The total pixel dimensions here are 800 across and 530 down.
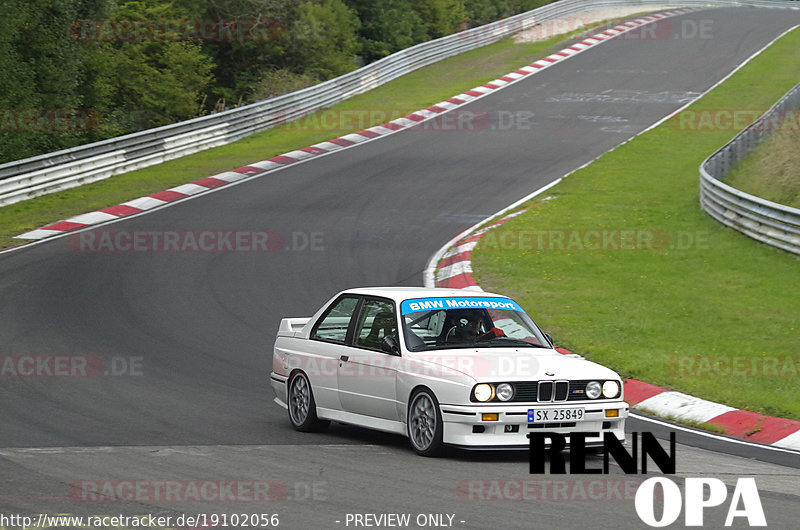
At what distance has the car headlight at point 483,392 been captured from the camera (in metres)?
8.64

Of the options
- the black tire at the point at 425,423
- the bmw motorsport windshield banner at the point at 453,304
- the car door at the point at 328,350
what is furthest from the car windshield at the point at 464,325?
the car door at the point at 328,350

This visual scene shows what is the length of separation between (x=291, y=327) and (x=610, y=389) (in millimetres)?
3454

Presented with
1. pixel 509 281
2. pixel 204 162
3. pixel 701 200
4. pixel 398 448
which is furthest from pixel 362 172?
pixel 398 448

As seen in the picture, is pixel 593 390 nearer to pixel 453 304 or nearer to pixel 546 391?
pixel 546 391

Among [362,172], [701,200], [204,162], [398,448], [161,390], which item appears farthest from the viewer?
[204,162]

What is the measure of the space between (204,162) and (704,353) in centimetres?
1921

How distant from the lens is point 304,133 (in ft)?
112

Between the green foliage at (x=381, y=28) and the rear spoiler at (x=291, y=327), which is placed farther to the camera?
the green foliage at (x=381, y=28)

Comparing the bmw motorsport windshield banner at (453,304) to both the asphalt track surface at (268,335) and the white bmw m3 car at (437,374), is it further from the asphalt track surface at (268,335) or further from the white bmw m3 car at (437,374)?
the asphalt track surface at (268,335)

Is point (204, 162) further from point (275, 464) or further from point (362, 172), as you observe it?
point (275, 464)

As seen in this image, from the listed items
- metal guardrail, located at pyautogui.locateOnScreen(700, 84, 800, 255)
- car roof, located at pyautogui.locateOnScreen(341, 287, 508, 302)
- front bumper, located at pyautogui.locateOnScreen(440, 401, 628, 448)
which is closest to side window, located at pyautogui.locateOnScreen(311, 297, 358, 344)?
car roof, located at pyautogui.locateOnScreen(341, 287, 508, 302)

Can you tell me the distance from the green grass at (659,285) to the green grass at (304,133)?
882 centimetres

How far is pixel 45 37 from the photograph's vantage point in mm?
30406

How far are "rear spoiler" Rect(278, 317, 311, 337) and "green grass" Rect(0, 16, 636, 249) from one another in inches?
452
